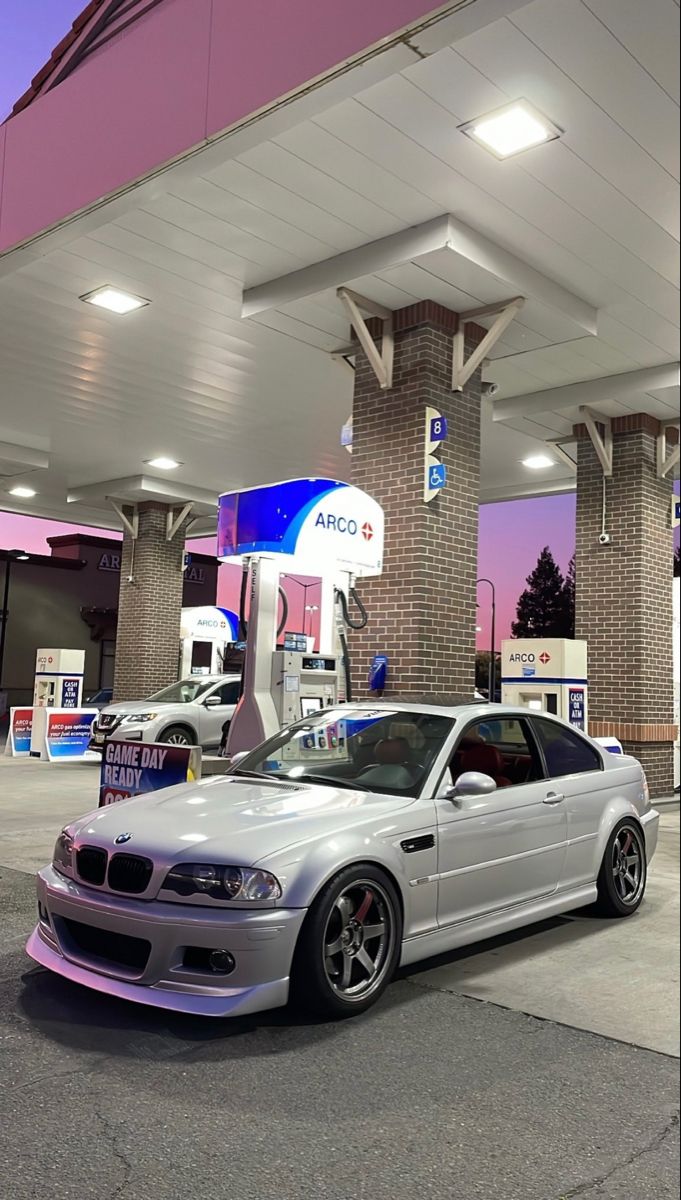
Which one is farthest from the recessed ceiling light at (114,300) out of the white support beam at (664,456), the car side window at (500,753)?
the white support beam at (664,456)

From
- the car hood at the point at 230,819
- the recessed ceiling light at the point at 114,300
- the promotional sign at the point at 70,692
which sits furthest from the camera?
the promotional sign at the point at 70,692

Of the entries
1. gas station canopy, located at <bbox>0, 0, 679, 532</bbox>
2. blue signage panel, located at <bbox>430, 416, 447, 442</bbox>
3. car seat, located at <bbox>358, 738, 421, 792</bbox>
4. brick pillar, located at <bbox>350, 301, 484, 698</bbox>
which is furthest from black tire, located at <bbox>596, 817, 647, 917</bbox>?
blue signage panel, located at <bbox>430, 416, 447, 442</bbox>

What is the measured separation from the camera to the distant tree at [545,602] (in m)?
0.92

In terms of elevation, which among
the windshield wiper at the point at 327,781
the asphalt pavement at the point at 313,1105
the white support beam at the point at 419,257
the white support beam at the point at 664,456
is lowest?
the asphalt pavement at the point at 313,1105

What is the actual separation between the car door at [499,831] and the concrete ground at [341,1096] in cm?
35

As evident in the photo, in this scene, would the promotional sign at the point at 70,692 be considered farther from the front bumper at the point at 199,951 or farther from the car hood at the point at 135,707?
the front bumper at the point at 199,951

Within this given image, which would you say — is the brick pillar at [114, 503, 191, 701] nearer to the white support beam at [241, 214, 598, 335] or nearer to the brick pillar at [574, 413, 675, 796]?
the brick pillar at [574, 413, 675, 796]

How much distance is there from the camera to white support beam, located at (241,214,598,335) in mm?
6672

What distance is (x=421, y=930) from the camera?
13.7 feet

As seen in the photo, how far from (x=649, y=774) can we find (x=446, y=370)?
5276 mm

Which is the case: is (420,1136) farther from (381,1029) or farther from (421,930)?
(421,930)

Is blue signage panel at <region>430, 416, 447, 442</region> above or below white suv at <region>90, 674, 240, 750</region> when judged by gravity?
above

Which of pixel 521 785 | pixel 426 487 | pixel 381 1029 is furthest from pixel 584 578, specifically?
pixel 381 1029

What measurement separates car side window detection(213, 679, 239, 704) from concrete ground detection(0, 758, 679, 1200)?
10614 mm
